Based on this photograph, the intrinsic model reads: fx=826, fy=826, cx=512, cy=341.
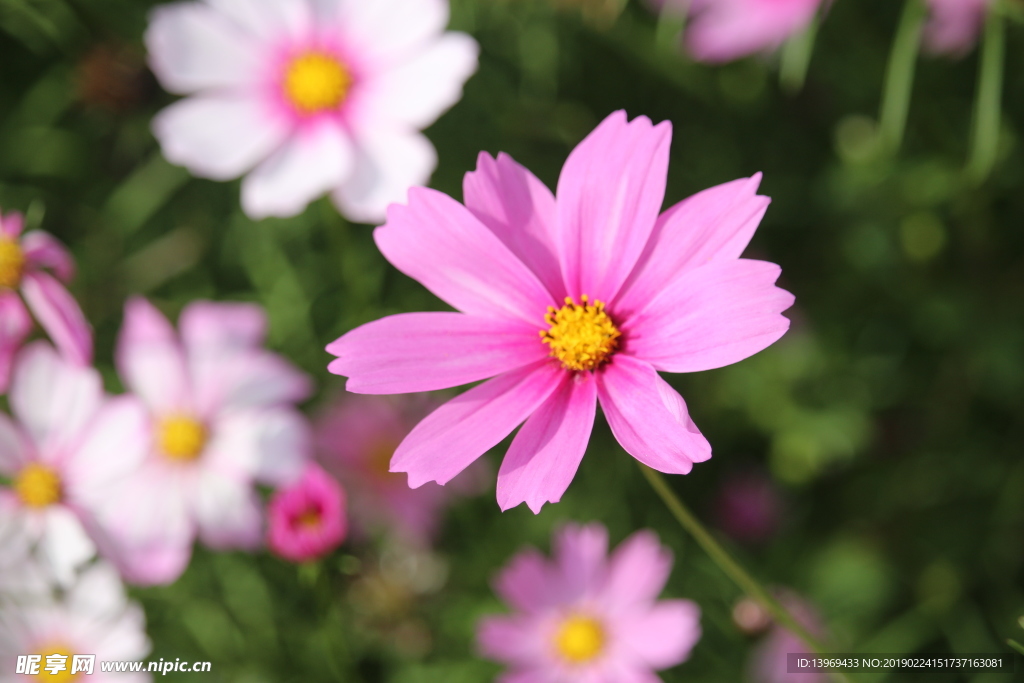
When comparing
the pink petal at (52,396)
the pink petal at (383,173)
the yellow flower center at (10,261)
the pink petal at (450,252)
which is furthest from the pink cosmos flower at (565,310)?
the pink petal at (52,396)

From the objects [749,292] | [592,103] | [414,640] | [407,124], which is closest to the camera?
[749,292]

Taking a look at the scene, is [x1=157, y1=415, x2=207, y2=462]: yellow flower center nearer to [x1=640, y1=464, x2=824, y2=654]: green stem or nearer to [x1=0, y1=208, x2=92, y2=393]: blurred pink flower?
[x1=0, y1=208, x2=92, y2=393]: blurred pink flower

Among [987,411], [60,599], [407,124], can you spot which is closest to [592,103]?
[407,124]

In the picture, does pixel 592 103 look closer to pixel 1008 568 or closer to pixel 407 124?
pixel 407 124

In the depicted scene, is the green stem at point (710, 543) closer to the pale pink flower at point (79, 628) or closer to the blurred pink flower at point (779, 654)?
the blurred pink flower at point (779, 654)

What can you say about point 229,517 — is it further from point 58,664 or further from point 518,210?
point 518,210

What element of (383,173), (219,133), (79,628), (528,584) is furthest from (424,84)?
(79,628)

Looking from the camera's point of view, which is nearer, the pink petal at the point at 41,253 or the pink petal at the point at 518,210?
the pink petal at the point at 518,210
